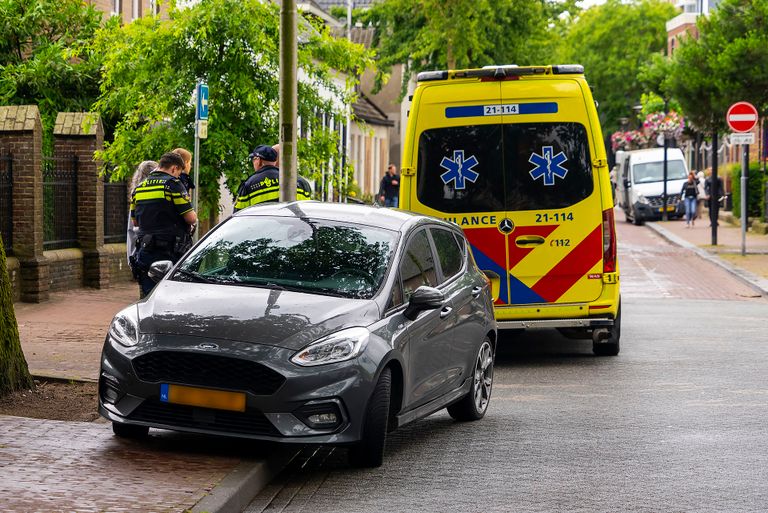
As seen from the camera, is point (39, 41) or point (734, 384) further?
point (39, 41)

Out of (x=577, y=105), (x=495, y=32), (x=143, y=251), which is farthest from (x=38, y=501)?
(x=495, y=32)

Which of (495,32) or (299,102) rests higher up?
(495,32)

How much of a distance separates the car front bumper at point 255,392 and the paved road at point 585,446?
34cm

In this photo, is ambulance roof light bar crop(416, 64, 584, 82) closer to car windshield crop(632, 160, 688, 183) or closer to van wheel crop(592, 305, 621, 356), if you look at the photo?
van wheel crop(592, 305, 621, 356)

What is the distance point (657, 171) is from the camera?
5047cm

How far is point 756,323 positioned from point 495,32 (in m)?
28.3

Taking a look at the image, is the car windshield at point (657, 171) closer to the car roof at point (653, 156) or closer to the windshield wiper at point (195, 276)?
the car roof at point (653, 156)

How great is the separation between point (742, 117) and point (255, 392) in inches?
938

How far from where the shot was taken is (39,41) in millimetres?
23969

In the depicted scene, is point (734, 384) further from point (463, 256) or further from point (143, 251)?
point (143, 251)

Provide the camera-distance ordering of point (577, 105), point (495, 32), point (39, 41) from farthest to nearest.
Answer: point (495, 32), point (39, 41), point (577, 105)

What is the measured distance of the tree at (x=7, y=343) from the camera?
9.41m

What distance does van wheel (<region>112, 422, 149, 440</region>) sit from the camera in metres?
8.29

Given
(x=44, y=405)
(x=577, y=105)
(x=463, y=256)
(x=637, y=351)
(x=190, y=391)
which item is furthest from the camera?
(x=637, y=351)
